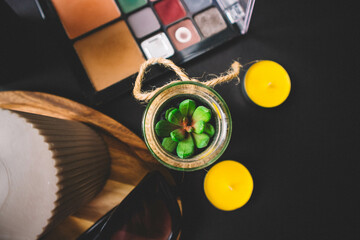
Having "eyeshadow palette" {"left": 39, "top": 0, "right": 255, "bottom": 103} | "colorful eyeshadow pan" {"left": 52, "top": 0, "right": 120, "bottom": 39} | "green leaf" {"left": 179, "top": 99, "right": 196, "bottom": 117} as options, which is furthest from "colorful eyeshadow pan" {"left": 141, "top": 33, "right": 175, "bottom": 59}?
"green leaf" {"left": 179, "top": 99, "right": 196, "bottom": 117}

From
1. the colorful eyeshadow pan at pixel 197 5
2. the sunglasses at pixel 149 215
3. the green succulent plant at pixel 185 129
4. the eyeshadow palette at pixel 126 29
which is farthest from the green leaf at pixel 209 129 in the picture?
Answer: the colorful eyeshadow pan at pixel 197 5

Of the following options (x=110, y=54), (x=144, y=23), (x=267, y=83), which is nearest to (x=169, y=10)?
(x=144, y=23)

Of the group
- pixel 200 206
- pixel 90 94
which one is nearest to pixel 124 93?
pixel 90 94

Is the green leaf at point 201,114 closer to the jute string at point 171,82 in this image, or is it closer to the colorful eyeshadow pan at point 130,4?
the jute string at point 171,82

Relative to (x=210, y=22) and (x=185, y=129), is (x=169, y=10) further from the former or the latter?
(x=185, y=129)

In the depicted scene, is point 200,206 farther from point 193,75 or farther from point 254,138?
point 193,75
